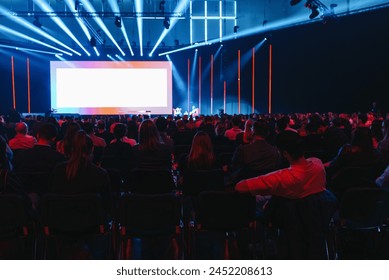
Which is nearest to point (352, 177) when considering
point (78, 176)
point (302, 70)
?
point (78, 176)

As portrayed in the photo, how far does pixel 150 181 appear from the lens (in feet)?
15.5

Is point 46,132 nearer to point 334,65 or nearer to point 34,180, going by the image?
point 34,180

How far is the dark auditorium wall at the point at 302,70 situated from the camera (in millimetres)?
14398

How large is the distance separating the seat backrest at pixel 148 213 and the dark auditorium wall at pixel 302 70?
40.0ft

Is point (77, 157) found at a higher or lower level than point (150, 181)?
higher

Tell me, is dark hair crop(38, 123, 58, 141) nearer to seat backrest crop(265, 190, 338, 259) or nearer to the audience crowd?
the audience crowd

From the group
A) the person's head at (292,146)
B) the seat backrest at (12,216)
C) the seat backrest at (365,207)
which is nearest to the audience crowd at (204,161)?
the person's head at (292,146)

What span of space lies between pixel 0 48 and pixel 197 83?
31.4 feet

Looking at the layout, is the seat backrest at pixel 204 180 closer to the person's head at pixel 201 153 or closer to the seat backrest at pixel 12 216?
the person's head at pixel 201 153

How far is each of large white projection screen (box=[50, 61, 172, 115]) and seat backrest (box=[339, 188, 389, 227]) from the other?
17388 millimetres

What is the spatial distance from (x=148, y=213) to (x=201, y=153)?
1285 mm

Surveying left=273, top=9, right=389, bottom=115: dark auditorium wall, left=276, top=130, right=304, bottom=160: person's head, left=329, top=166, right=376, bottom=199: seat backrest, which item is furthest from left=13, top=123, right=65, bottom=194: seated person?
left=273, top=9, right=389, bottom=115: dark auditorium wall

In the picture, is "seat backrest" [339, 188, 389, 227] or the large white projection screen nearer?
"seat backrest" [339, 188, 389, 227]

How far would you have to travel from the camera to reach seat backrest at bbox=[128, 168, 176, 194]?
15.4 feet
